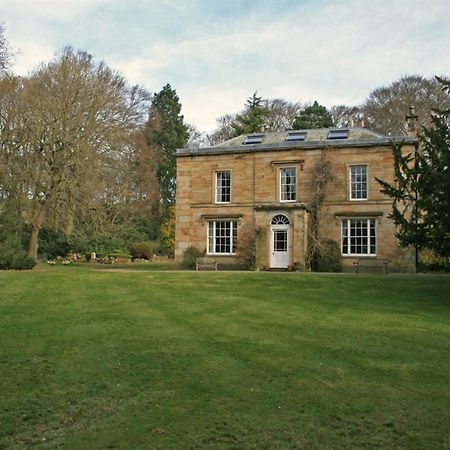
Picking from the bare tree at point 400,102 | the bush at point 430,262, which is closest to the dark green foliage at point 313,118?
the bare tree at point 400,102

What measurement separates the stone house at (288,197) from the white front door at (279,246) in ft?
0.17

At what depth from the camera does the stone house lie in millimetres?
28312

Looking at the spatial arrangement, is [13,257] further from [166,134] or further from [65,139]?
[166,134]

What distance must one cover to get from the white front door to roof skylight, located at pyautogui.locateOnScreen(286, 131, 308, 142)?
5.65 meters

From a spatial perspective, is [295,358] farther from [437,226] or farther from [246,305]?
[437,226]

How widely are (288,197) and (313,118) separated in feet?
74.2

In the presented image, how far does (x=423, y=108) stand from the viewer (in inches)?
1633

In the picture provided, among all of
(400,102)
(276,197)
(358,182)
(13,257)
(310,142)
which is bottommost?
(13,257)

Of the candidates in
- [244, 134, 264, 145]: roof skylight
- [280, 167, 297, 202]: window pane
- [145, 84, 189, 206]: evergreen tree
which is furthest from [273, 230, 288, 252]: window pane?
[145, 84, 189, 206]: evergreen tree

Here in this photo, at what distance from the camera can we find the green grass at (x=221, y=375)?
17.6ft

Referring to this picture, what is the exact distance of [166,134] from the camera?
5900cm

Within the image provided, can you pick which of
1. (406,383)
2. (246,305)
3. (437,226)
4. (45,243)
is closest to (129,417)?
(406,383)

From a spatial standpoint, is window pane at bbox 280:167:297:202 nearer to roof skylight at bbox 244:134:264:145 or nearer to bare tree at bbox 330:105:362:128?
roof skylight at bbox 244:134:264:145

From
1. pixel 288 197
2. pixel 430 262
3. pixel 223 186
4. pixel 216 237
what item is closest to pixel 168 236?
pixel 216 237
